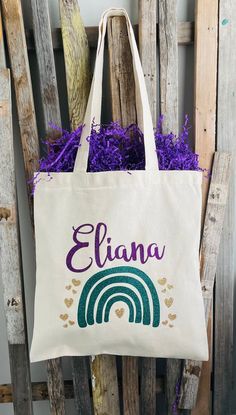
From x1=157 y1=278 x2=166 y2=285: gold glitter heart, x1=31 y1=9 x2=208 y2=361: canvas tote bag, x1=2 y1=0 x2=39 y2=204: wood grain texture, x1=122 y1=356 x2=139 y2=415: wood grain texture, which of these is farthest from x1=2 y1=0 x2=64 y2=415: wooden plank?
x1=122 y1=356 x2=139 y2=415: wood grain texture

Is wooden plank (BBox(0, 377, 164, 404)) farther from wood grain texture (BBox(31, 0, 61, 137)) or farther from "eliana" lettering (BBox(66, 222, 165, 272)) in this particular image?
wood grain texture (BBox(31, 0, 61, 137))

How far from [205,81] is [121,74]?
0.19 metres

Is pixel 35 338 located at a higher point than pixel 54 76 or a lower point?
lower

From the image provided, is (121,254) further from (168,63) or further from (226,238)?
(168,63)

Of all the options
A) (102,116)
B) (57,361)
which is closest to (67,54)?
(102,116)

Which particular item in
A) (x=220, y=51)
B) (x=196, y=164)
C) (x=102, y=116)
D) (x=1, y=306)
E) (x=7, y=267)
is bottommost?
(x=1, y=306)

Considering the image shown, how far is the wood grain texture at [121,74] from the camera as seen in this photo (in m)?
0.90

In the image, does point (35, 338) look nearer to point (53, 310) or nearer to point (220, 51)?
point (53, 310)

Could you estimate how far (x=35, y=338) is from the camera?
0.88 metres

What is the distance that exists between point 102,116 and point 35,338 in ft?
1.74

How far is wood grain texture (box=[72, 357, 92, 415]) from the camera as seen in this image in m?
1.03

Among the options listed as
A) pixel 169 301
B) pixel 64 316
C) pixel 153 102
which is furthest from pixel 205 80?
pixel 64 316

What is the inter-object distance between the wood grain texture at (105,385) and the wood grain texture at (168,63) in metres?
0.59

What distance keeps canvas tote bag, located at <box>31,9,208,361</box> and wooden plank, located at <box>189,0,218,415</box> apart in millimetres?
145
